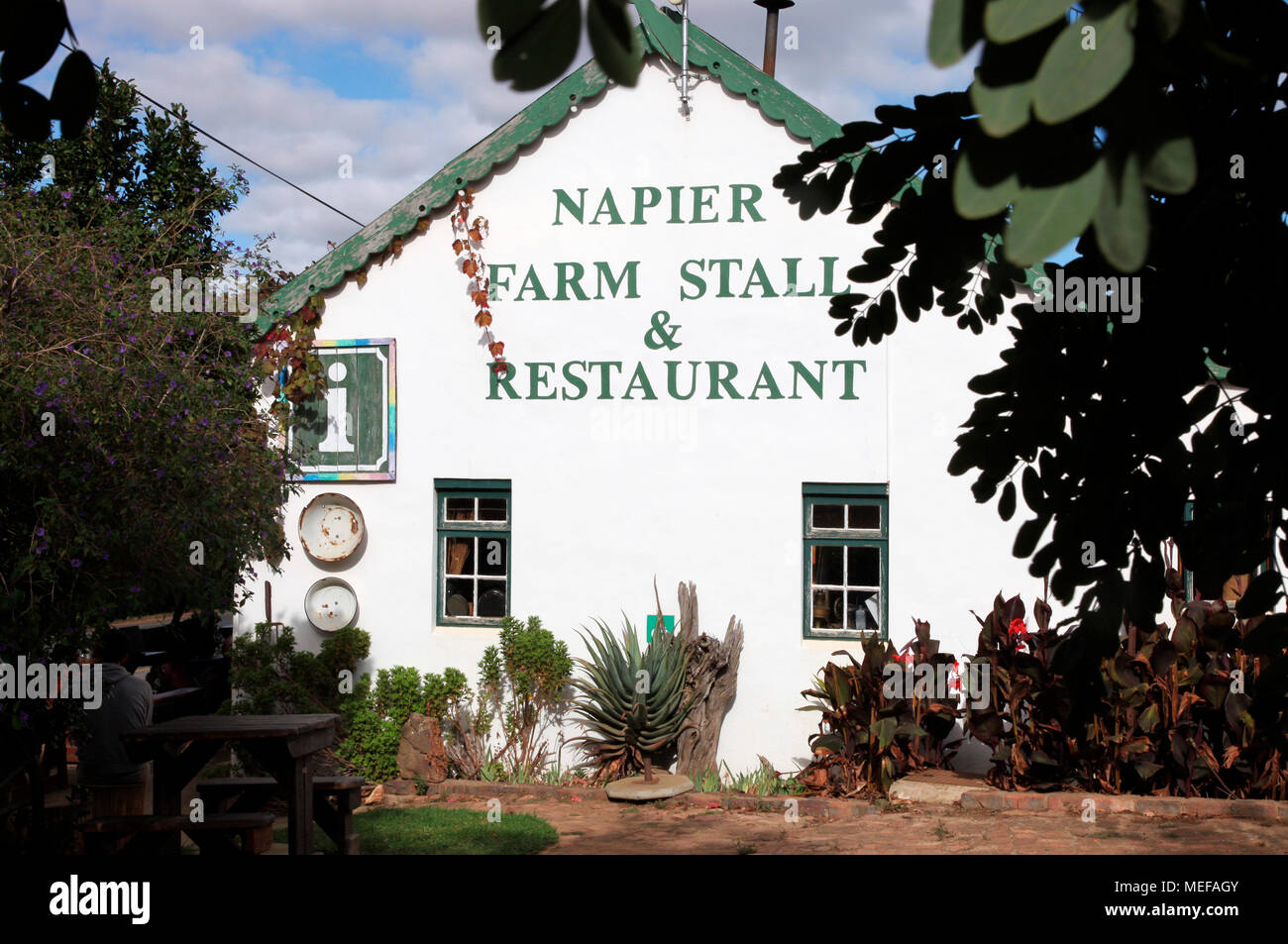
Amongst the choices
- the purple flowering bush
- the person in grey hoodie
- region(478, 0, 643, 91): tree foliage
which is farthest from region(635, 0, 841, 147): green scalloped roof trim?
region(478, 0, 643, 91): tree foliage

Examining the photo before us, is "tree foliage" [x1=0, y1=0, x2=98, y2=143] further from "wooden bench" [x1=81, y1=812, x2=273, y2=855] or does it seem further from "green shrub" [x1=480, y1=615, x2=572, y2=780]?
"green shrub" [x1=480, y1=615, x2=572, y2=780]

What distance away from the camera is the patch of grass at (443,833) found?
26.3ft

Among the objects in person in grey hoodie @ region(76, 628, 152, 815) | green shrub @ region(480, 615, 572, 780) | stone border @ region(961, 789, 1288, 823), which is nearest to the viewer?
person in grey hoodie @ region(76, 628, 152, 815)

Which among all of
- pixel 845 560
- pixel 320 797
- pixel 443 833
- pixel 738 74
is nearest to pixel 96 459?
pixel 320 797

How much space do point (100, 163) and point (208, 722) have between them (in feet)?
31.6

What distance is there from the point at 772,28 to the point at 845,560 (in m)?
6.23

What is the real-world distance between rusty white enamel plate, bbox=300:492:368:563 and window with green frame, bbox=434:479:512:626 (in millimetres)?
759

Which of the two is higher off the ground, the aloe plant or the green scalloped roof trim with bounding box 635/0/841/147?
the green scalloped roof trim with bounding box 635/0/841/147

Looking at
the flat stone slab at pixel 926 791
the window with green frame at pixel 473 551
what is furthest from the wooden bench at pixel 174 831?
the flat stone slab at pixel 926 791

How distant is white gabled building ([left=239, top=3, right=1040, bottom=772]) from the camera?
10031 mm

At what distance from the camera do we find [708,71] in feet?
33.9

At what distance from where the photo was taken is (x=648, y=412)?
1044 cm

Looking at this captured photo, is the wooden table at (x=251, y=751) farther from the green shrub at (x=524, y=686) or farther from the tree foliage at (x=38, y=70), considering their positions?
the tree foliage at (x=38, y=70)
